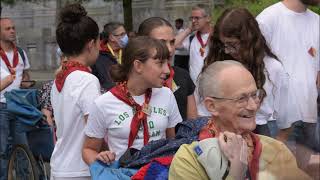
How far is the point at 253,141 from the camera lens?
267 cm

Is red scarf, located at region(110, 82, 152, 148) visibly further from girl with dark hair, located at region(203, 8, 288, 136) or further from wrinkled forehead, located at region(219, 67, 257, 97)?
wrinkled forehead, located at region(219, 67, 257, 97)

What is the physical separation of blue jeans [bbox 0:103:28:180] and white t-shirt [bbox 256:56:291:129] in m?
3.08

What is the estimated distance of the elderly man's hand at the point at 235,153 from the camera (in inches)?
95.7

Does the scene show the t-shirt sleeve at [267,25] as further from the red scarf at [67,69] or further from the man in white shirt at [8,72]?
the man in white shirt at [8,72]

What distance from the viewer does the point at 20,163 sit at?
20.8 ft

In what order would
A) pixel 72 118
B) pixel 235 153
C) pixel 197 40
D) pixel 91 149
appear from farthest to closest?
pixel 197 40 → pixel 72 118 → pixel 91 149 → pixel 235 153

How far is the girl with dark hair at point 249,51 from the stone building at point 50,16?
18.6m

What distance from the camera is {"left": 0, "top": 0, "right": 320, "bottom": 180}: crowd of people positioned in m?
2.54

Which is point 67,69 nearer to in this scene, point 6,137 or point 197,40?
point 6,137

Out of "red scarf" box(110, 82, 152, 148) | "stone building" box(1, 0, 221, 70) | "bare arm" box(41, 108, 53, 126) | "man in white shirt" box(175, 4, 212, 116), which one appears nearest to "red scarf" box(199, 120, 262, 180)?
"red scarf" box(110, 82, 152, 148)

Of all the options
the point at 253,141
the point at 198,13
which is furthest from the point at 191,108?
the point at 198,13

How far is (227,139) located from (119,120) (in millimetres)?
993

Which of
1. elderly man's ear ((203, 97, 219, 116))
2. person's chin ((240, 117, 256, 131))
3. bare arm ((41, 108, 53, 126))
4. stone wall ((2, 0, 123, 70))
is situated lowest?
stone wall ((2, 0, 123, 70))

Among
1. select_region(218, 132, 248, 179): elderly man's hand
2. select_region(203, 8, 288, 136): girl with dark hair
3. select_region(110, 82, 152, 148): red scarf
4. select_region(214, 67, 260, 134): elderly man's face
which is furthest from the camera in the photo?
select_region(203, 8, 288, 136): girl with dark hair
